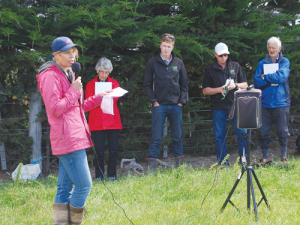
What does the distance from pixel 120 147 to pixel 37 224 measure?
3.51m

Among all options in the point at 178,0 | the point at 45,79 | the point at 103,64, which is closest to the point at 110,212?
the point at 45,79

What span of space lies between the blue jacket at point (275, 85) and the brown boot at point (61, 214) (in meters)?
4.17

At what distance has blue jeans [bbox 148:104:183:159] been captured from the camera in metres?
5.26

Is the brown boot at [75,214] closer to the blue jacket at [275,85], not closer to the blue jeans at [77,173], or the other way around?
the blue jeans at [77,173]

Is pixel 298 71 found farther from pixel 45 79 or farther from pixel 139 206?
pixel 45 79

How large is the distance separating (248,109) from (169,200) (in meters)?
1.56

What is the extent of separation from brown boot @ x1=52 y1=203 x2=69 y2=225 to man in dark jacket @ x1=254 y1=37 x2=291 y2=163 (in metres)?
3.87

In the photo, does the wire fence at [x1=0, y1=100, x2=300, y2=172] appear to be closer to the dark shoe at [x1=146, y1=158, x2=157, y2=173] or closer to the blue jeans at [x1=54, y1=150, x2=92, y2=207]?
the dark shoe at [x1=146, y1=158, x2=157, y2=173]

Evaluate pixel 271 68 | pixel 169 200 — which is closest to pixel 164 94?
pixel 169 200

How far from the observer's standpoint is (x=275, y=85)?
18.5 ft

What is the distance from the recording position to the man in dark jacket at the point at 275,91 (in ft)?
18.3

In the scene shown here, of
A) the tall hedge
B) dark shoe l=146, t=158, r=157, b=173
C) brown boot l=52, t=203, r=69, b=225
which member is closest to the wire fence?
the tall hedge

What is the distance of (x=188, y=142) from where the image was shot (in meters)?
7.12

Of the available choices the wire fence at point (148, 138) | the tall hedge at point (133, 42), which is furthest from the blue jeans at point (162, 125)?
the wire fence at point (148, 138)
